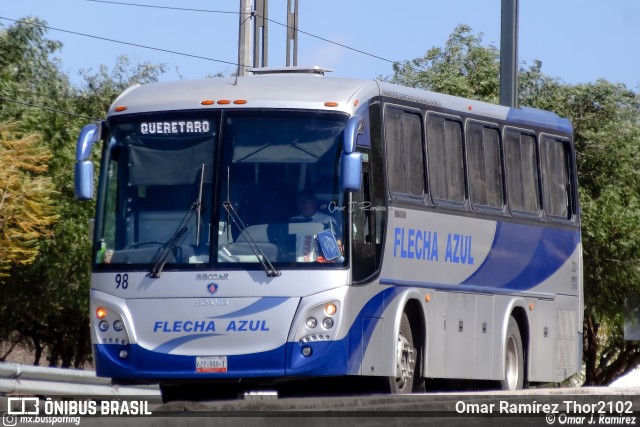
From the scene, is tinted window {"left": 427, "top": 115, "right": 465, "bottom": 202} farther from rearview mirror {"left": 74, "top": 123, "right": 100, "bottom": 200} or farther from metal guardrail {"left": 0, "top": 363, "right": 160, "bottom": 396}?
metal guardrail {"left": 0, "top": 363, "right": 160, "bottom": 396}

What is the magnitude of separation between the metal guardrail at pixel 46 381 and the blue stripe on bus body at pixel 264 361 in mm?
2162

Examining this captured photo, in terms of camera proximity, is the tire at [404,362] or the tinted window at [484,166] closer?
the tire at [404,362]

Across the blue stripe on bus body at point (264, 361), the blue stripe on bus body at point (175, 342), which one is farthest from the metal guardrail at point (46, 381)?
the blue stripe on bus body at point (175, 342)

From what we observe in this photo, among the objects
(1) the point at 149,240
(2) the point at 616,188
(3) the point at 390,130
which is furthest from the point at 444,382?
(2) the point at 616,188

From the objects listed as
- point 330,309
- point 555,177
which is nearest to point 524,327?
point 555,177

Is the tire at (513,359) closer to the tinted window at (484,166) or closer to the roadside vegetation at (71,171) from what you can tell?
A: the tinted window at (484,166)

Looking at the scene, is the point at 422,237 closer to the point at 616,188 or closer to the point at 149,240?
the point at 149,240

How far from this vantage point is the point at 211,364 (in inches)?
544

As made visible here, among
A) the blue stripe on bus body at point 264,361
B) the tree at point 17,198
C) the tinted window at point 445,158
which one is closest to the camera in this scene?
the blue stripe on bus body at point 264,361

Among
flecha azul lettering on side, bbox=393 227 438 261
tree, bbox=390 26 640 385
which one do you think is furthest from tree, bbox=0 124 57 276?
tree, bbox=390 26 640 385

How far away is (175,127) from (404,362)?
11.3 feet

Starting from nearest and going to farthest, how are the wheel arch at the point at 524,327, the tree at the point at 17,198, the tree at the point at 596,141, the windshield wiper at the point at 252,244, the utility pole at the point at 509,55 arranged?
the windshield wiper at the point at 252,244 → the wheel arch at the point at 524,327 → the tree at the point at 17,198 → the utility pole at the point at 509,55 → the tree at the point at 596,141

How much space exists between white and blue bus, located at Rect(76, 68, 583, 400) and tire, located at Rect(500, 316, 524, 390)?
6.79 feet

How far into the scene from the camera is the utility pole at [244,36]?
27344mm
